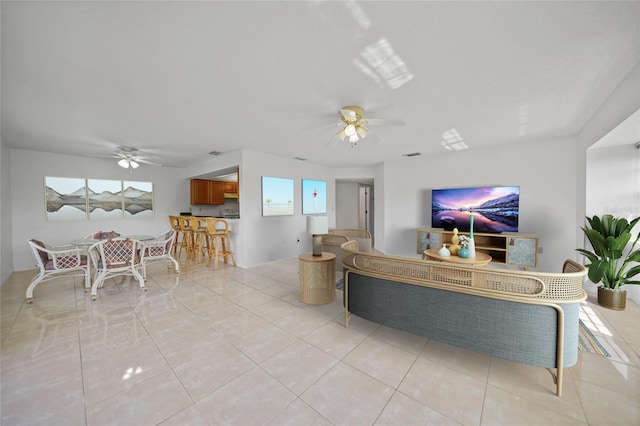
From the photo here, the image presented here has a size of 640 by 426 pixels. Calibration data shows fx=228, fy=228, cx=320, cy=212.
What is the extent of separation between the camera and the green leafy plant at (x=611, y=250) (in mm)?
2688

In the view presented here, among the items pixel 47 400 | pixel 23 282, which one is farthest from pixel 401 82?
pixel 23 282

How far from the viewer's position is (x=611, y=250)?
276cm

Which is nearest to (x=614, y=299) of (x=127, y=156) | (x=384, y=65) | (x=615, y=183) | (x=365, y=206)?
(x=615, y=183)

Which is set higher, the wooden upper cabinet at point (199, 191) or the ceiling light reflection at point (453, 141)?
the ceiling light reflection at point (453, 141)

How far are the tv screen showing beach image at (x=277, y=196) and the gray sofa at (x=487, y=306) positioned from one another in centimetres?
357

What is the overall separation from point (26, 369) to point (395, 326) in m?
2.98

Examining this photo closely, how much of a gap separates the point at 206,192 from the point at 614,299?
332 inches

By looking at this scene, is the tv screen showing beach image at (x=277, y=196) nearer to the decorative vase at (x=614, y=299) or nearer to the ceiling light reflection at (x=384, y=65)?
the ceiling light reflection at (x=384, y=65)

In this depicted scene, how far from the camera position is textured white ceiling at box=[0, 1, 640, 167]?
56.2 inches

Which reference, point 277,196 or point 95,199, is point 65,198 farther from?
point 277,196

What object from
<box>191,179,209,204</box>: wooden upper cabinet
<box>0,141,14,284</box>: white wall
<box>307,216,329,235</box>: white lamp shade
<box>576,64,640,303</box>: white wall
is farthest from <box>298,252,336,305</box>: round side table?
<box>191,179,209,204</box>: wooden upper cabinet

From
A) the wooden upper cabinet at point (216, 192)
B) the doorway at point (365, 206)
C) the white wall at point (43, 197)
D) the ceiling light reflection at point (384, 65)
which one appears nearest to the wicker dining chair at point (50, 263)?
the white wall at point (43, 197)

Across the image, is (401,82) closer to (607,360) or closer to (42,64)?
(607,360)

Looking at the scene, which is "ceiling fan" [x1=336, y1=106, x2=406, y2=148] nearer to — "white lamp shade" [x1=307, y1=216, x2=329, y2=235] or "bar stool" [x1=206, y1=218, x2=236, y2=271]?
"white lamp shade" [x1=307, y1=216, x2=329, y2=235]
